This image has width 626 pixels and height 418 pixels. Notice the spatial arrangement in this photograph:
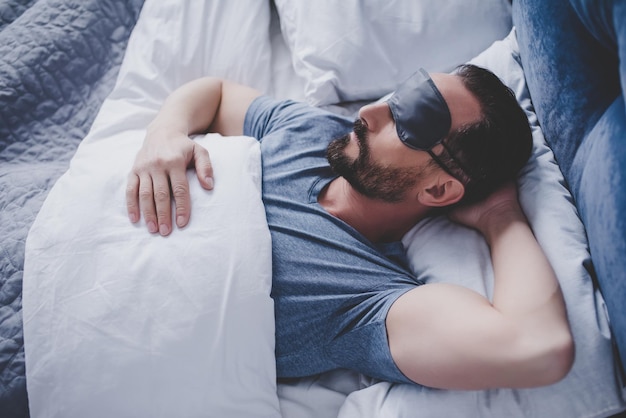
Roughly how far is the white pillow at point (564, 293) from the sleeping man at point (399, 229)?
29 millimetres

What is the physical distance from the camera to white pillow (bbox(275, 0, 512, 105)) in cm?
119

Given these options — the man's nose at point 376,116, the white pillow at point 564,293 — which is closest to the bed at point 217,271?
the white pillow at point 564,293

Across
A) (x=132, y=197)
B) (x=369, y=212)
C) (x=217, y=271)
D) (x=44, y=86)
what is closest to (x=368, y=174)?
(x=369, y=212)

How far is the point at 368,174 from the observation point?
950mm

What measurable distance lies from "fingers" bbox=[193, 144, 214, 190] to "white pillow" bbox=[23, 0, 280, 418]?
0.06ft

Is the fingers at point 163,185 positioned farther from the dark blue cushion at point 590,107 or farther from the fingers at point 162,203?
the dark blue cushion at point 590,107

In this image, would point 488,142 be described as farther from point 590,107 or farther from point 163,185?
point 163,185

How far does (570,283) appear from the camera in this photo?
30.8 inches

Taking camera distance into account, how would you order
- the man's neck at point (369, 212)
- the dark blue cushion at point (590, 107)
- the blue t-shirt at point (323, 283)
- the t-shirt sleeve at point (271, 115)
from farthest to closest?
the t-shirt sleeve at point (271, 115) → the man's neck at point (369, 212) → the blue t-shirt at point (323, 283) → the dark blue cushion at point (590, 107)

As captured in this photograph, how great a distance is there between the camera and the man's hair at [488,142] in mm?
897

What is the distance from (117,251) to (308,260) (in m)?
0.34

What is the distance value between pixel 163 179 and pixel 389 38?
2.27ft

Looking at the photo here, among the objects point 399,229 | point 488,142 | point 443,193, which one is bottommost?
point 399,229

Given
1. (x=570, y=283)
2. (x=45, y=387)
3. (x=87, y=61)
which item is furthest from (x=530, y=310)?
(x=87, y=61)
